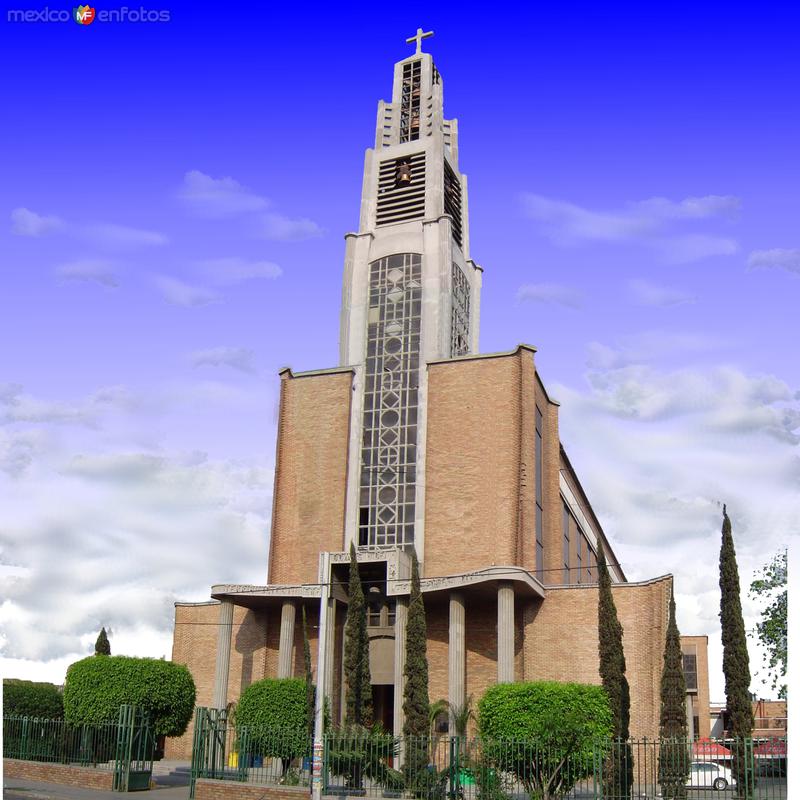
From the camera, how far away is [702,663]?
78.6 meters

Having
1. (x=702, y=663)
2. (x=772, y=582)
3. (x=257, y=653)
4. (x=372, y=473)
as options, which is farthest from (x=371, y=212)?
(x=702, y=663)

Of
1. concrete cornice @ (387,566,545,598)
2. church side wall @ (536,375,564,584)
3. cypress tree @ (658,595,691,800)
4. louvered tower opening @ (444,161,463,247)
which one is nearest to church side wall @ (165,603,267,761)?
concrete cornice @ (387,566,545,598)

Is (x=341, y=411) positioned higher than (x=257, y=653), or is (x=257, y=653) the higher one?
(x=341, y=411)

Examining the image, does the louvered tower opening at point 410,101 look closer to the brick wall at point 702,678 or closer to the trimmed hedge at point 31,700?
the trimmed hedge at point 31,700

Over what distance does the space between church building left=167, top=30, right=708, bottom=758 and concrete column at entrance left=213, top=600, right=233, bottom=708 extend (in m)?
0.08

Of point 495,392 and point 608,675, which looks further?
point 495,392

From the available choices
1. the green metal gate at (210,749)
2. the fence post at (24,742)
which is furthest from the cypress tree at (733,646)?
the fence post at (24,742)

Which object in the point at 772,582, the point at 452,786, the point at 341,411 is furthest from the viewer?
the point at 341,411

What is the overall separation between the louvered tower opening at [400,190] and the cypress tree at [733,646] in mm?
28672

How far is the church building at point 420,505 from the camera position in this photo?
132ft

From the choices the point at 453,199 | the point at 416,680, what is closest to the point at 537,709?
the point at 416,680

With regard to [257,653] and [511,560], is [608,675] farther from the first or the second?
[257,653]

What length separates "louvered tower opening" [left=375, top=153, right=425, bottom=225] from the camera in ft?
175

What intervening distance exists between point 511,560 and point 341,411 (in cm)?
1195
